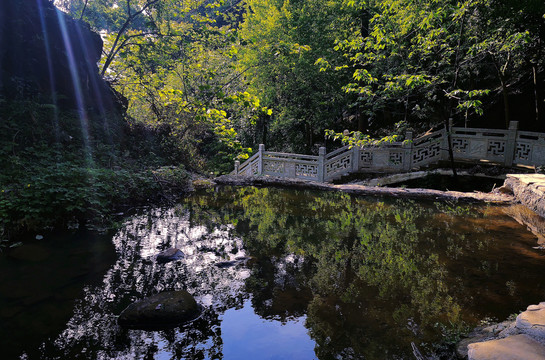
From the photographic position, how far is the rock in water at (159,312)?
305cm

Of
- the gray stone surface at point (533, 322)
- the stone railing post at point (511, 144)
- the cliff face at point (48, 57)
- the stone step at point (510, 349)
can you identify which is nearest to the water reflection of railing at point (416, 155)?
the stone railing post at point (511, 144)

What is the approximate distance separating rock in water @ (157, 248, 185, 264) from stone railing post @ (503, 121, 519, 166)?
38.9 ft

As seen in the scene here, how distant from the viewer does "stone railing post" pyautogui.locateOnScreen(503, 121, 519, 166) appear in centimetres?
1129

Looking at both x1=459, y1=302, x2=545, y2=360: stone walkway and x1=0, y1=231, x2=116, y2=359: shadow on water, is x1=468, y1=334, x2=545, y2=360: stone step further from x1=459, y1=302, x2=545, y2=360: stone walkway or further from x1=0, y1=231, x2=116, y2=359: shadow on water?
x1=0, y1=231, x2=116, y2=359: shadow on water

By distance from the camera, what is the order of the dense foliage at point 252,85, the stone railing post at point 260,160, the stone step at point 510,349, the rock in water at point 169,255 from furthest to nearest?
the stone railing post at point 260,160
the dense foliage at point 252,85
the rock in water at point 169,255
the stone step at point 510,349

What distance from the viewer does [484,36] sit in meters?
10.6

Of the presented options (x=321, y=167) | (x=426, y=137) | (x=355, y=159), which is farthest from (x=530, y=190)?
(x=321, y=167)

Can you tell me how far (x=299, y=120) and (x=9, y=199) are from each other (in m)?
12.8

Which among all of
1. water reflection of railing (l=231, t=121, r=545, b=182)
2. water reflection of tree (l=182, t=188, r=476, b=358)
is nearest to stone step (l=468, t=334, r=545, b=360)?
water reflection of tree (l=182, t=188, r=476, b=358)

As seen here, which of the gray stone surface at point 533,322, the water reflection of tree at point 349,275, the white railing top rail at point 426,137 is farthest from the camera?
the white railing top rail at point 426,137

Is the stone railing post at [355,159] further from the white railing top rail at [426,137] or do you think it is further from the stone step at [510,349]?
the stone step at [510,349]

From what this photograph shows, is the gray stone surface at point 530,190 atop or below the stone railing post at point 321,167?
below

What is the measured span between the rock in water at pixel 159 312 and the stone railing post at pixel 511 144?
40.5 feet

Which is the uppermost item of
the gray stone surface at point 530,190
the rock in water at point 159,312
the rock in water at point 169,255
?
the gray stone surface at point 530,190
